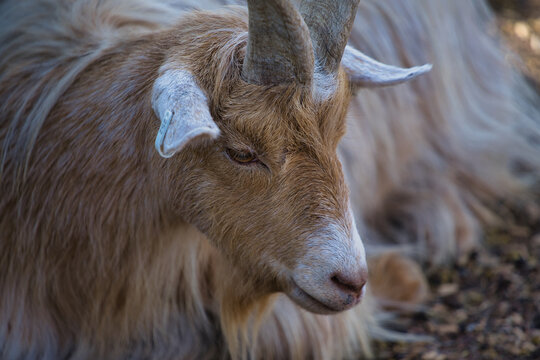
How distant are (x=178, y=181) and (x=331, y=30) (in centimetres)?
74

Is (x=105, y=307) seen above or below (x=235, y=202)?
below

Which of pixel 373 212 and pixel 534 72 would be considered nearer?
pixel 373 212

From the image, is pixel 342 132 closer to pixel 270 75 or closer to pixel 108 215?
pixel 270 75

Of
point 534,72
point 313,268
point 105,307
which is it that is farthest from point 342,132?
point 534,72

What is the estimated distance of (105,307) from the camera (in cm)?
291

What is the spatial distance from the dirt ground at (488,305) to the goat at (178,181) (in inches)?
11.6

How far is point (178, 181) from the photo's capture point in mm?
2525

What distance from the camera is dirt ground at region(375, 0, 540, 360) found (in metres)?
3.37

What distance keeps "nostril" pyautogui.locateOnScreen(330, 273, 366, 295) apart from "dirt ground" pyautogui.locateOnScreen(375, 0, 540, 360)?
1169 millimetres

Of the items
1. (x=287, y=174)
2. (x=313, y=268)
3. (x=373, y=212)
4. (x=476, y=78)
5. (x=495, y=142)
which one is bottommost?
(x=373, y=212)

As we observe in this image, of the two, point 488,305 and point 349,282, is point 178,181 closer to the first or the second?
point 349,282

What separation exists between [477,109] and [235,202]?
280 centimetres

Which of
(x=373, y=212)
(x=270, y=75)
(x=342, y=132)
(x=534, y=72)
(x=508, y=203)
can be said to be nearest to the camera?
(x=270, y=75)

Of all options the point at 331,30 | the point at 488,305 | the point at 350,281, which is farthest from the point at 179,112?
→ the point at 488,305
